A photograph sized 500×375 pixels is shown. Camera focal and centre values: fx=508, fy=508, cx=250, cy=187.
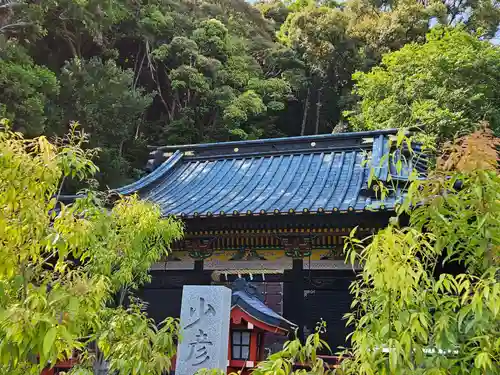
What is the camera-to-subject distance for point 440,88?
19797 mm

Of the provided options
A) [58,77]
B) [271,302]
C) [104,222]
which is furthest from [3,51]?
[104,222]

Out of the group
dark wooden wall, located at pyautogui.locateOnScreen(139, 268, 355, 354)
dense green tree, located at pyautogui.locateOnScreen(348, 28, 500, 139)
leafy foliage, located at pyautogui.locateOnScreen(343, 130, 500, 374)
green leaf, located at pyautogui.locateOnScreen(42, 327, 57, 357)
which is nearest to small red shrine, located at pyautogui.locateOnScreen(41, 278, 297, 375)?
dark wooden wall, located at pyautogui.locateOnScreen(139, 268, 355, 354)

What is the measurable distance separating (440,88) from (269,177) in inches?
490

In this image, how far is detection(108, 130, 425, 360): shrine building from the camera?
25.0 feet

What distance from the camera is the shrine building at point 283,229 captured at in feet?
Result: 25.0

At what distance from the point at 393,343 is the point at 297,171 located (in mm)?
7978

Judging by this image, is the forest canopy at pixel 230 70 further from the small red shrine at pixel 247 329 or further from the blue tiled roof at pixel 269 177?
the small red shrine at pixel 247 329

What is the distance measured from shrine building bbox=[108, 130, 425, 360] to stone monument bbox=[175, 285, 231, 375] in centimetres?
150

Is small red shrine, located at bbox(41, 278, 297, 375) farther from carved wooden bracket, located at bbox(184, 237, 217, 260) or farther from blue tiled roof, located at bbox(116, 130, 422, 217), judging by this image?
carved wooden bracket, located at bbox(184, 237, 217, 260)

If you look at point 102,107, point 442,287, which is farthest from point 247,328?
point 102,107

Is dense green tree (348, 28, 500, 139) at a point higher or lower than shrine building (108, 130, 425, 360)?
higher

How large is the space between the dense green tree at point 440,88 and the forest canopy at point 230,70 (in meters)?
0.05

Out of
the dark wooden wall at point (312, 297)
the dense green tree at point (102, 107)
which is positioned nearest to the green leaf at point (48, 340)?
the dark wooden wall at point (312, 297)

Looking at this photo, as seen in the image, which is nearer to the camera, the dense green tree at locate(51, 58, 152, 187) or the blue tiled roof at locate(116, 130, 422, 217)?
the blue tiled roof at locate(116, 130, 422, 217)
